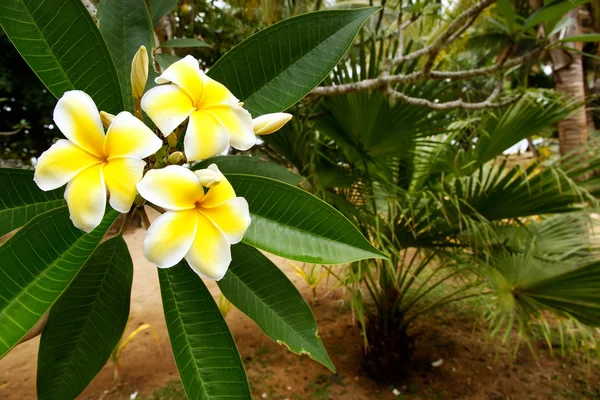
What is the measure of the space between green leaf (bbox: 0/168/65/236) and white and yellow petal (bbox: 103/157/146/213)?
0.69ft

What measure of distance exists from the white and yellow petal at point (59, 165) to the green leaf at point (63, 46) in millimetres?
142

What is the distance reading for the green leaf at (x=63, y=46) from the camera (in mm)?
406

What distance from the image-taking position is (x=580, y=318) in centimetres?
124

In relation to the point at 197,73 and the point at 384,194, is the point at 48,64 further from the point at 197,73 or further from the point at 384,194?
the point at 384,194

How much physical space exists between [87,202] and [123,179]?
3 centimetres

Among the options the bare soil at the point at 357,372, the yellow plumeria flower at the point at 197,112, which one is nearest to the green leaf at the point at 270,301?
the yellow plumeria flower at the point at 197,112

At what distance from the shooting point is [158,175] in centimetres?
33

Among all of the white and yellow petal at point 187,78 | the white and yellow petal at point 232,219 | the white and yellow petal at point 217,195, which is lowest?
the white and yellow petal at point 232,219

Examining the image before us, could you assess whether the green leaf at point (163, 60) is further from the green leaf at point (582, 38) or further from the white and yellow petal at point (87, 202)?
the green leaf at point (582, 38)

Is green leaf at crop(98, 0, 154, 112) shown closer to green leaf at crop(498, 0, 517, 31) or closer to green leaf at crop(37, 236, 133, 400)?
green leaf at crop(37, 236, 133, 400)

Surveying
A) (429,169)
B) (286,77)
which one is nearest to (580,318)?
(429,169)

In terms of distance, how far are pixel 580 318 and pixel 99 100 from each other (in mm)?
1520

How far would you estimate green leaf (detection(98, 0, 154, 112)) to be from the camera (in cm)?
53

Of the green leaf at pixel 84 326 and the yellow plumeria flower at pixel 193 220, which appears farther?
the green leaf at pixel 84 326
